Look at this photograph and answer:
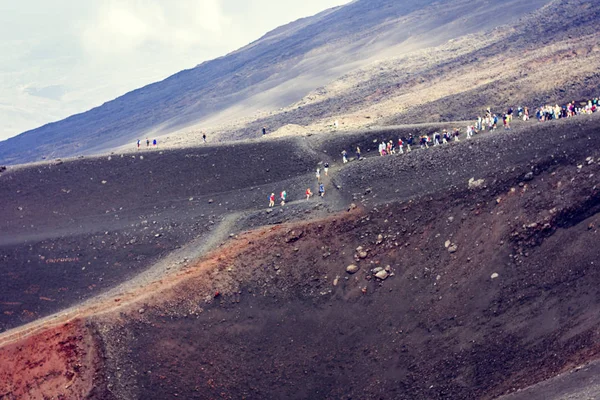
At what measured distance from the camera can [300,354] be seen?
2812 cm

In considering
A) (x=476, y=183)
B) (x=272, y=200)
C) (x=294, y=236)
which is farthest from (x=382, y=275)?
(x=272, y=200)

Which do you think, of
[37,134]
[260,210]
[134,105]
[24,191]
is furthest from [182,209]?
[37,134]

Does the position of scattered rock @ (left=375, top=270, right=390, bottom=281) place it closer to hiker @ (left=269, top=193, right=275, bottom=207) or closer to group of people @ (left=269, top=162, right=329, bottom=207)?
group of people @ (left=269, top=162, right=329, bottom=207)

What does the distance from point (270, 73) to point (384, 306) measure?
262 feet

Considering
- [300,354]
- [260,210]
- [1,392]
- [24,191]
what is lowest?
[300,354]

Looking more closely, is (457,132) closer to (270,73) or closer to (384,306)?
(384,306)

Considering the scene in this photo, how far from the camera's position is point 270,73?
103438mm

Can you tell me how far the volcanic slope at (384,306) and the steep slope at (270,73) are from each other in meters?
44.1

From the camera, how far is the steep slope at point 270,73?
9075 cm

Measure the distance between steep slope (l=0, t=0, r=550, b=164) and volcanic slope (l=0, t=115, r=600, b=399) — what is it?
44.1 meters

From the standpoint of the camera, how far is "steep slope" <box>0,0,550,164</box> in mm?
90750

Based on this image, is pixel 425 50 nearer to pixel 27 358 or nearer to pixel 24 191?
pixel 24 191

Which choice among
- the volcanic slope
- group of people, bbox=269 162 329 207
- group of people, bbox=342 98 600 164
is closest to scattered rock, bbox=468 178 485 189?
the volcanic slope

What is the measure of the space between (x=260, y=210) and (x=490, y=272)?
14.9 m
